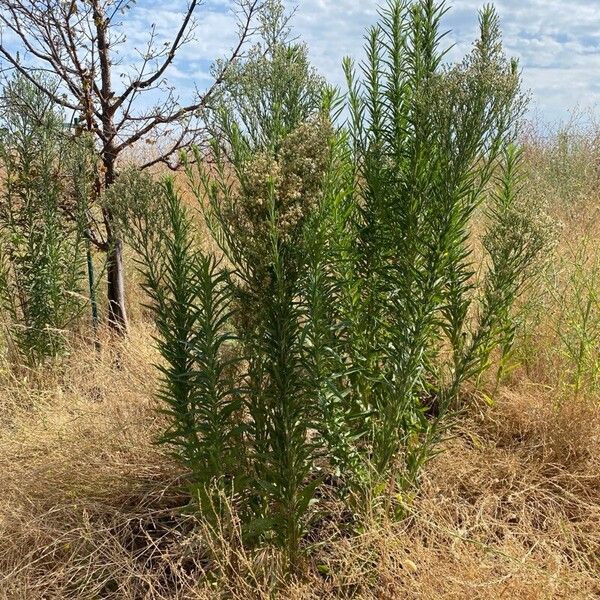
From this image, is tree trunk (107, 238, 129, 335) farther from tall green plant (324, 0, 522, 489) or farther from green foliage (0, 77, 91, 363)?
tall green plant (324, 0, 522, 489)

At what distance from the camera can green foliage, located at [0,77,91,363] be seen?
4.13 meters

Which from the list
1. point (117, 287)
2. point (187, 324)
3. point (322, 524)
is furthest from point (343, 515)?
point (117, 287)

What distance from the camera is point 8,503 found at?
291 cm

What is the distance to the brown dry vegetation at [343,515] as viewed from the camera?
2213 mm

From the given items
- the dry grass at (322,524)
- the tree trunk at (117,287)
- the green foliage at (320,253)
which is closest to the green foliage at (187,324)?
the green foliage at (320,253)

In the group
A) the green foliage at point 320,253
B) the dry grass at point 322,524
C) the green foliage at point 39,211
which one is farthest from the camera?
the green foliage at point 39,211

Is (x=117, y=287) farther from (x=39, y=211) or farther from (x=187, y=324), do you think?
(x=187, y=324)

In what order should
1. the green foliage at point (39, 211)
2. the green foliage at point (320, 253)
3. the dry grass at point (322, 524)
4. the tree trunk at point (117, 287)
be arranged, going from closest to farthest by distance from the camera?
the green foliage at point (320, 253) < the dry grass at point (322, 524) < the green foliage at point (39, 211) < the tree trunk at point (117, 287)

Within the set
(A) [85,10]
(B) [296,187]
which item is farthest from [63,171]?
(B) [296,187]

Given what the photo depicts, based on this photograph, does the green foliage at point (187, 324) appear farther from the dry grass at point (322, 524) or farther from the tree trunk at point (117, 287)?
the tree trunk at point (117, 287)

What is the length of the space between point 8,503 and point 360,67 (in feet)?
7.98

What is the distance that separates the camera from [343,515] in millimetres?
2633

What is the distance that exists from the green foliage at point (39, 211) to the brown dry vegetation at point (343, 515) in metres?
0.43

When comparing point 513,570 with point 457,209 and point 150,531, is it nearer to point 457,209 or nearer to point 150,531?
point 457,209
